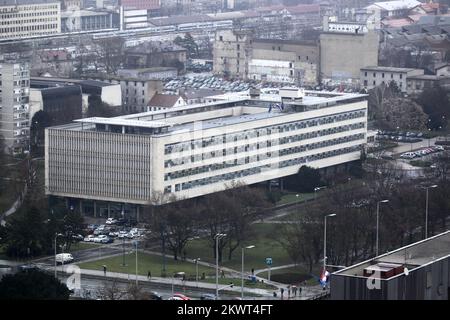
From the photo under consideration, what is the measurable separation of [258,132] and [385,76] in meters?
13.9

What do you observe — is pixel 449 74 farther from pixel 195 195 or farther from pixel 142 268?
pixel 142 268

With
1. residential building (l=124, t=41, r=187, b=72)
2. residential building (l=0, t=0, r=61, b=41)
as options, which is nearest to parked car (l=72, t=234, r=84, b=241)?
residential building (l=124, t=41, r=187, b=72)

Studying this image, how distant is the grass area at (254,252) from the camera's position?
19.4 m

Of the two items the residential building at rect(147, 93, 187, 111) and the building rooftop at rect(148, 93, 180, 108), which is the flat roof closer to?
the residential building at rect(147, 93, 187, 111)

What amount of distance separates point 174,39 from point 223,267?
29.1 meters

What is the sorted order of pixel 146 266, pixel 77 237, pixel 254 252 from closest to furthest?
pixel 146 266 → pixel 254 252 → pixel 77 237

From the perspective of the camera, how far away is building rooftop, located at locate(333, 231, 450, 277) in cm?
1271

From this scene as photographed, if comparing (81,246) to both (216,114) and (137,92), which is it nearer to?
(216,114)

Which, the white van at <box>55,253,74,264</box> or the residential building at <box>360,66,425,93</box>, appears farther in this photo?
the residential building at <box>360,66,425,93</box>

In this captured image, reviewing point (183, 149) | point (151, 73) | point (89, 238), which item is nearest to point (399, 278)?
point (89, 238)

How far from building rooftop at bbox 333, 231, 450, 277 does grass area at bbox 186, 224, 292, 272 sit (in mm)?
4968

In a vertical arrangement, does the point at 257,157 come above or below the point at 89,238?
above

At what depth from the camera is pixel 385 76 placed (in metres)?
37.8
